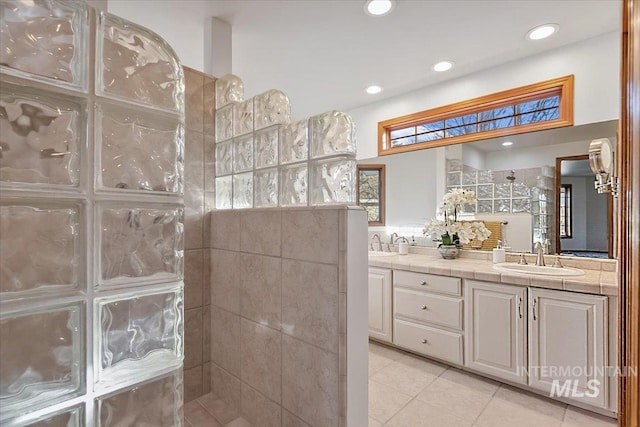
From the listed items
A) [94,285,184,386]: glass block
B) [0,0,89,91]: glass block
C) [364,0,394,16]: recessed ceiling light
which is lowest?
[94,285,184,386]: glass block

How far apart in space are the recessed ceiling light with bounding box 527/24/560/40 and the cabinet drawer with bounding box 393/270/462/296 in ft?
6.06

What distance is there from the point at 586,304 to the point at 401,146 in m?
2.10

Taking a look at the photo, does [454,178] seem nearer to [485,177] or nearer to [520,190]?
[485,177]

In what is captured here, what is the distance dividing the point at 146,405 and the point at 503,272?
2271 millimetres

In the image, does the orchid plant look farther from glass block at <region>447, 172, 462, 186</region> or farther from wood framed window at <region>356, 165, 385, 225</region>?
wood framed window at <region>356, 165, 385, 225</region>

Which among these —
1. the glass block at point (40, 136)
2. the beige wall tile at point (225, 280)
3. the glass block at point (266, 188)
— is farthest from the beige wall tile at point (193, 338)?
the glass block at point (40, 136)

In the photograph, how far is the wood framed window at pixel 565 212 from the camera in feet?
7.82

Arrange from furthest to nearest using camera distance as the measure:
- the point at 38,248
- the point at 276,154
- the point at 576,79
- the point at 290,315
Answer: the point at 576,79 < the point at 276,154 < the point at 290,315 < the point at 38,248

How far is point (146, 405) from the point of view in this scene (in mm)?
667

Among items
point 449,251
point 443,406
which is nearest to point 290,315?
point 443,406

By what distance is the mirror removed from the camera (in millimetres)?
2453

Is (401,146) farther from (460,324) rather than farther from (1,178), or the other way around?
(1,178)

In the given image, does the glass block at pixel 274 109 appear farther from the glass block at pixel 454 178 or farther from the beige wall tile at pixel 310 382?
the glass block at pixel 454 178

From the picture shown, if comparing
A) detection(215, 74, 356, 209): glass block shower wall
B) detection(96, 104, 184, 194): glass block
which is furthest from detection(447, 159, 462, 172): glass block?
detection(96, 104, 184, 194): glass block
